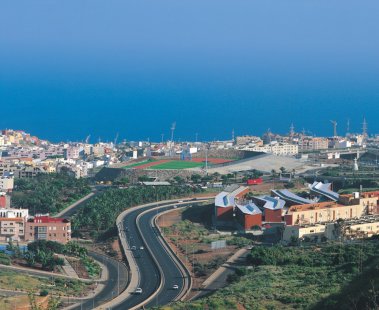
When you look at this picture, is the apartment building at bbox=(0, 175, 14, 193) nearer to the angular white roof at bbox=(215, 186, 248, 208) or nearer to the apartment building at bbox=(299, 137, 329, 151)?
the angular white roof at bbox=(215, 186, 248, 208)

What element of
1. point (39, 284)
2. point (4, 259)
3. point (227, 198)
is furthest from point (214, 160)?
point (39, 284)

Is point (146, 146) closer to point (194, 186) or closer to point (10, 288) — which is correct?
point (194, 186)

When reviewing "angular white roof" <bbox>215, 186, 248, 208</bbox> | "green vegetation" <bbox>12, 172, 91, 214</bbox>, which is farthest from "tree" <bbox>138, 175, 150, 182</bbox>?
"angular white roof" <bbox>215, 186, 248, 208</bbox>

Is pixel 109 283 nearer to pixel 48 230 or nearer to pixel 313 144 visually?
pixel 48 230

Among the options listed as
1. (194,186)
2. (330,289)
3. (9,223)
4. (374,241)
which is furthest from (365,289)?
(194,186)

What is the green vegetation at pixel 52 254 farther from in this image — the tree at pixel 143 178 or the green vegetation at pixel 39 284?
the tree at pixel 143 178

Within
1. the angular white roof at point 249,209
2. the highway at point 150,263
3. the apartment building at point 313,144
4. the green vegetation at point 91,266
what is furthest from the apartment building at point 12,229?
the apartment building at point 313,144
